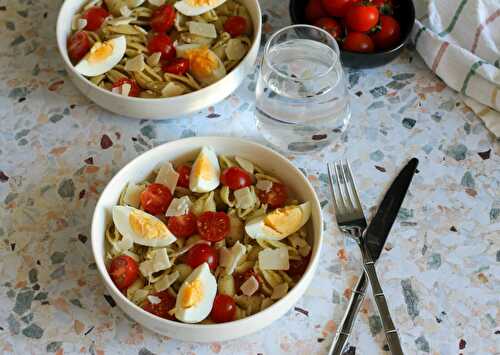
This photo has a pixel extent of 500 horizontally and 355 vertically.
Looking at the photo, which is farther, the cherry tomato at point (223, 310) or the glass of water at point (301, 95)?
the glass of water at point (301, 95)

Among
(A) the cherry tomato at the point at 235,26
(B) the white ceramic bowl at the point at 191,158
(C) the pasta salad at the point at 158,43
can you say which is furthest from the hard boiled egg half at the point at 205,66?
(B) the white ceramic bowl at the point at 191,158

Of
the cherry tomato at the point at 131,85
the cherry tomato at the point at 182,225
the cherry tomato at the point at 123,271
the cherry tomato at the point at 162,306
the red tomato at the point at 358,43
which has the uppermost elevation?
the red tomato at the point at 358,43

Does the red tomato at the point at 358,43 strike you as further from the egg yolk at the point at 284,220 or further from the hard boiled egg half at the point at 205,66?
the egg yolk at the point at 284,220

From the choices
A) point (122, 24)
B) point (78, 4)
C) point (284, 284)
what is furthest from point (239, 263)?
point (78, 4)

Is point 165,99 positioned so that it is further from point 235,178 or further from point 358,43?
point 358,43

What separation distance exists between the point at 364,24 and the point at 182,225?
0.68 metres

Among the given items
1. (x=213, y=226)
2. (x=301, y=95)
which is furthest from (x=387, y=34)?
(x=213, y=226)

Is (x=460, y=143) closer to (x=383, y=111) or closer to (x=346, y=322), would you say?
(x=383, y=111)

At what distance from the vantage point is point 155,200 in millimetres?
1429

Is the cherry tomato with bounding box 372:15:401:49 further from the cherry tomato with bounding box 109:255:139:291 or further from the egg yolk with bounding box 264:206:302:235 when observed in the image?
the cherry tomato with bounding box 109:255:139:291

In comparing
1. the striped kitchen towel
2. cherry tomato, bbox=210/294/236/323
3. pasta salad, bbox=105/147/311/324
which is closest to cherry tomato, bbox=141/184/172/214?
pasta salad, bbox=105/147/311/324

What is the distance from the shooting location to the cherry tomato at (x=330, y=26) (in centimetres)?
169

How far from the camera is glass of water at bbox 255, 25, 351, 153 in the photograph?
1.54 meters

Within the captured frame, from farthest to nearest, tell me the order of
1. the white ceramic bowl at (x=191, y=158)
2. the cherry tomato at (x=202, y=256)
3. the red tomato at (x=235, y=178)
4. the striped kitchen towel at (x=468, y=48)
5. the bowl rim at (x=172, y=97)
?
the striped kitchen towel at (x=468, y=48) → the bowl rim at (x=172, y=97) → the red tomato at (x=235, y=178) → the cherry tomato at (x=202, y=256) → the white ceramic bowl at (x=191, y=158)
